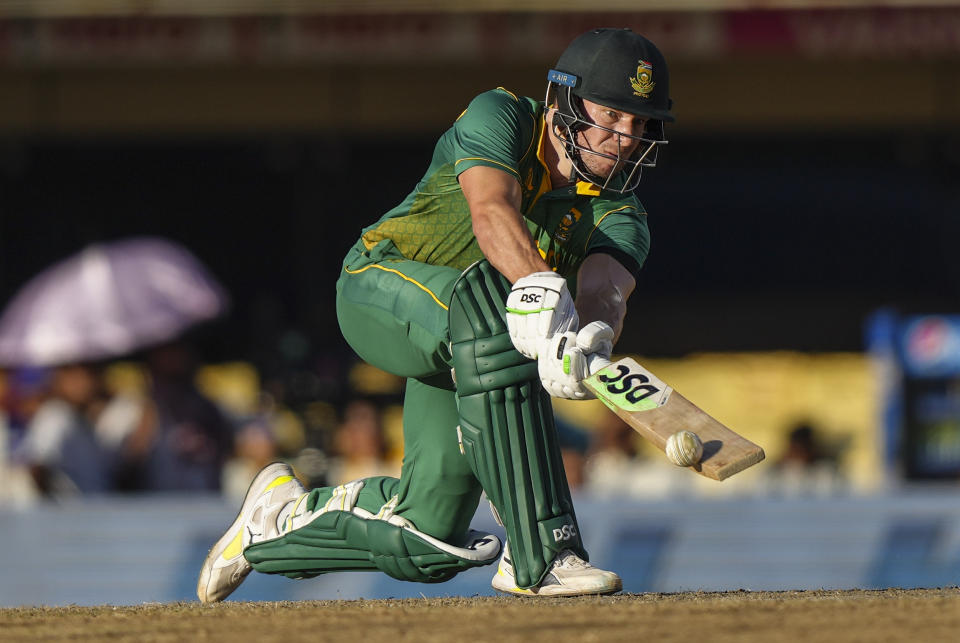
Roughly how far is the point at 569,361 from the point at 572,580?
617 mm

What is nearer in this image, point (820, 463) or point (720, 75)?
point (820, 463)

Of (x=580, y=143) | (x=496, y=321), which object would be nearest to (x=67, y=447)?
(x=580, y=143)

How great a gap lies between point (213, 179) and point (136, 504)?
5.58 m

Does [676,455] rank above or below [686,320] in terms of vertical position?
above

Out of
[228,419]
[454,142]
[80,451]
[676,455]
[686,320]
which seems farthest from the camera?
[686,320]

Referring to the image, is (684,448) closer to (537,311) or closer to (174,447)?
(537,311)

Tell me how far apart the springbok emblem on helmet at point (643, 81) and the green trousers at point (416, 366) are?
2.32ft

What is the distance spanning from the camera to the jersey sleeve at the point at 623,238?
450cm

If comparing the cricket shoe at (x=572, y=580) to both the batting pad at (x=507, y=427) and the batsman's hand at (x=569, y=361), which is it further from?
the batsman's hand at (x=569, y=361)

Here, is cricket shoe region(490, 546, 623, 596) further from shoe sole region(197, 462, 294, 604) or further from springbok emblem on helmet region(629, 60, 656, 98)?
springbok emblem on helmet region(629, 60, 656, 98)

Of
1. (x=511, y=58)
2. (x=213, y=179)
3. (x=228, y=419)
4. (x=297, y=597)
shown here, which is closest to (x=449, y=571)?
(x=297, y=597)

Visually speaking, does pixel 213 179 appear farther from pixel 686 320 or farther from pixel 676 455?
pixel 676 455

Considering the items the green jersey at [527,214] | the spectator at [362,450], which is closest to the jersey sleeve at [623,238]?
the green jersey at [527,214]

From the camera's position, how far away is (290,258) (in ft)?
41.3
